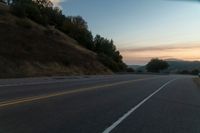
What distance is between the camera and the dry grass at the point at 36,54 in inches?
2436

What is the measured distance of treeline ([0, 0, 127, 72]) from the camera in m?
104

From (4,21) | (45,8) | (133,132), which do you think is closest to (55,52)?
(4,21)

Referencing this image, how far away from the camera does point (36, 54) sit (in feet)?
237

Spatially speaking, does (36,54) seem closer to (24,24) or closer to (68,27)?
(24,24)

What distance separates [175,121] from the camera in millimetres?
13312

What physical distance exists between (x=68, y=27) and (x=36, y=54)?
181 ft

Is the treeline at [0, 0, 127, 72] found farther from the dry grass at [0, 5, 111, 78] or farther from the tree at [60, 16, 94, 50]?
the dry grass at [0, 5, 111, 78]

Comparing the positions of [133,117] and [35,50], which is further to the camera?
[35,50]

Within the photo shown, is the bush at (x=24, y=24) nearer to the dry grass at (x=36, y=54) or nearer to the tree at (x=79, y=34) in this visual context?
the dry grass at (x=36, y=54)

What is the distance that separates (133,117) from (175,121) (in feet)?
4.31

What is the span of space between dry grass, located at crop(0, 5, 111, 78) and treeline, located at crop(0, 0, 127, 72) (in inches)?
274

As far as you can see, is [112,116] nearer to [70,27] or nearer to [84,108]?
[84,108]

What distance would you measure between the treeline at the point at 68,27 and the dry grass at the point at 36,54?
6966mm

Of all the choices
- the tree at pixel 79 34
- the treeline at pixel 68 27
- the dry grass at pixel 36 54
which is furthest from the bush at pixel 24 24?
the tree at pixel 79 34
